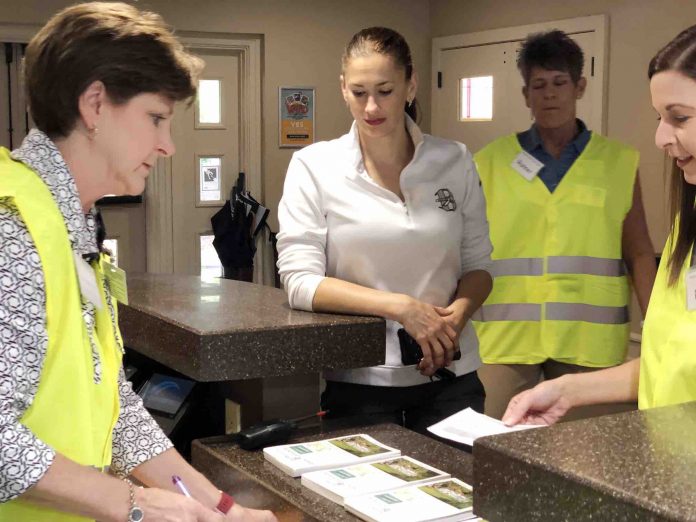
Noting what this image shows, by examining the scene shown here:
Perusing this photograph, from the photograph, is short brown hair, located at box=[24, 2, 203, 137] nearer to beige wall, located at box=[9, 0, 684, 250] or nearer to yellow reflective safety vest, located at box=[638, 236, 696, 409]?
yellow reflective safety vest, located at box=[638, 236, 696, 409]

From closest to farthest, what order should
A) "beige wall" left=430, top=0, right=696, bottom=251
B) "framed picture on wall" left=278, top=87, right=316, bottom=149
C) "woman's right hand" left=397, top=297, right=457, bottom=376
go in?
"woman's right hand" left=397, top=297, right=457, bottom=376 → "beige wall" left=430, top=0, right=696, bottom=251 → "framed picture on wall" left=278, top=87, right=316, bottom=149

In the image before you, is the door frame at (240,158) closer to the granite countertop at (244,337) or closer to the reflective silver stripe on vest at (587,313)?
the reflective silver stripe on vest at (587,313)

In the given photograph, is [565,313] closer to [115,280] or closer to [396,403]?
[396,403]

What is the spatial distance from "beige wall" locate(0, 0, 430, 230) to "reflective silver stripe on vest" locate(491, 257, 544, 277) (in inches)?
121

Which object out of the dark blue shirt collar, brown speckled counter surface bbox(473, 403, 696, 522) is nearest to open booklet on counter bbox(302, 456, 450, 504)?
brown speckled counter surface bbox(473, 403, 696, 522)

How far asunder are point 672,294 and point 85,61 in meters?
0.94

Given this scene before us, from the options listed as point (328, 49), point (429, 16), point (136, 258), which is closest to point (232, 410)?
point (136, 258)

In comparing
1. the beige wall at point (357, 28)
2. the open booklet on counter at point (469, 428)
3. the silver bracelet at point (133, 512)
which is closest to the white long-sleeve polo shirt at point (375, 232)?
the open booklet on counter at point (469, 428)

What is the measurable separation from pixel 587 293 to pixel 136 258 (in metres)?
3.50

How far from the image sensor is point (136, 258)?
600cm

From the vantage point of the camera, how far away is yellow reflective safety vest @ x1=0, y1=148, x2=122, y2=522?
1217mm

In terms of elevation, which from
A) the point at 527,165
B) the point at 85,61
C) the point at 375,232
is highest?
the point at 85,61

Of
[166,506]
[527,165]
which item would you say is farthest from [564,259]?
[166,506]

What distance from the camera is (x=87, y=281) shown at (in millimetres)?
1327
